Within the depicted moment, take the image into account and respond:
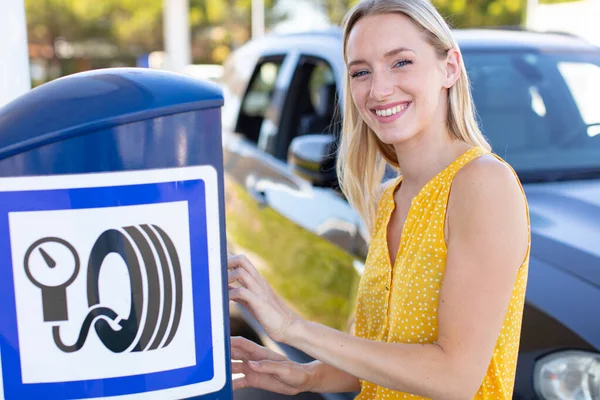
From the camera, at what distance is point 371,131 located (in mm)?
1822

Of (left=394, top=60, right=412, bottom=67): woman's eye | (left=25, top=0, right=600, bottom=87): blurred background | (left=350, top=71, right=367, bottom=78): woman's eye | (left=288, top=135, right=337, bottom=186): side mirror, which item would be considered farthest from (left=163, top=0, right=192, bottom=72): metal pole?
(left=394, top=60, right=412, bottom=67): woman's eye

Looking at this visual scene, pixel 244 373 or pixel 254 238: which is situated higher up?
pixel 244 373

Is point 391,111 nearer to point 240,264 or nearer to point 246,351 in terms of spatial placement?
point 240,264

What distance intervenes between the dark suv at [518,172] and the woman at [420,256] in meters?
0.35

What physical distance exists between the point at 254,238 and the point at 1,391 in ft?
8.70

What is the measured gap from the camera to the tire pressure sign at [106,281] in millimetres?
1027

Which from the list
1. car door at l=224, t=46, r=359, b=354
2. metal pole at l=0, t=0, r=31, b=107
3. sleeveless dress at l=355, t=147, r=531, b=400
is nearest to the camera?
Result: sleeveless dress at l=355, t=147, r=531, b=400

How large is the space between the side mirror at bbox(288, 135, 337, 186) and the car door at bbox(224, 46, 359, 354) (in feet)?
0.28

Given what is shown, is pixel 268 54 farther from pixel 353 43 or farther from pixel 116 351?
pixel 116 351

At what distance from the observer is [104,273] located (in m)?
1.05

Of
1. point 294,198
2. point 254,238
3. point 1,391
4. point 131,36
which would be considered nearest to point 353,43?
point 1,391

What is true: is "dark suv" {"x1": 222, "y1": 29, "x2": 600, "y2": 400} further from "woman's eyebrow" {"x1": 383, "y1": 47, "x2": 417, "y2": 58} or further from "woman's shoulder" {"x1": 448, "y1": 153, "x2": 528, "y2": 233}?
"woman's eyebrow" {"x1": 383, "y1": 47, "x2": 417, "y2": 58}

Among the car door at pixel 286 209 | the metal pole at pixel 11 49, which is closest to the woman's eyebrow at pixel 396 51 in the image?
the metal pole at pixel 11 49

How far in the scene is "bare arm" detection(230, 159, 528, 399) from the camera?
133 centimetres
